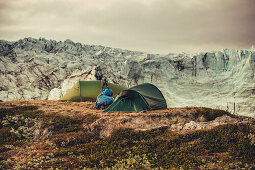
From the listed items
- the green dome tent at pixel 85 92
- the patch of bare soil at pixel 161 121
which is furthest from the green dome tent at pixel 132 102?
the green dome tent at pixel 85 92

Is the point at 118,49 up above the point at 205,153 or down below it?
above

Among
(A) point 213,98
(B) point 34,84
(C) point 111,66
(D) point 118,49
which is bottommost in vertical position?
(A) point 213,98

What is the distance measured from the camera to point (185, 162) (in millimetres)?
7844

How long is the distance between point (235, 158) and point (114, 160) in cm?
432

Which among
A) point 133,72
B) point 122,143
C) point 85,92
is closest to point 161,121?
point 122,143

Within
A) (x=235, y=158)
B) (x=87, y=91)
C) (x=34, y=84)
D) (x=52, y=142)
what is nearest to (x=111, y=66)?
(x=34, y=84)

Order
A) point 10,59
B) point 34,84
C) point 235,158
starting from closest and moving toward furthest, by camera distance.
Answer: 1. point 235,158
2. point 34,84
3. point 10,59

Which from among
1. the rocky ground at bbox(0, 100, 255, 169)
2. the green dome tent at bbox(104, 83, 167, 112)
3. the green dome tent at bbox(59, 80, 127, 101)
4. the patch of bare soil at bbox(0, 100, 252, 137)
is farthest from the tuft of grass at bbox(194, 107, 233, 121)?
the green dome tent at bbox(59, 80, 127, 101)

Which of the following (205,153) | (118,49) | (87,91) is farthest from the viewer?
(118,49)

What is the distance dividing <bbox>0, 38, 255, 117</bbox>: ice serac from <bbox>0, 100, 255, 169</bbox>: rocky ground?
118 feet

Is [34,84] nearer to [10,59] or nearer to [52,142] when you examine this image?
[10,59]

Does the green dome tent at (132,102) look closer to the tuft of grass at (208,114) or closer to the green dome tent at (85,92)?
the tuft of grass at (208,114)

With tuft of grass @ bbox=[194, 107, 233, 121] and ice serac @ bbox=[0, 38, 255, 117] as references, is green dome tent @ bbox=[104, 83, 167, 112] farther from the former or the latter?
ice serac @ bbox=[0, 38, 255, 117]

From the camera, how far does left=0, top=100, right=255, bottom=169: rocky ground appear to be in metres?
8.14
